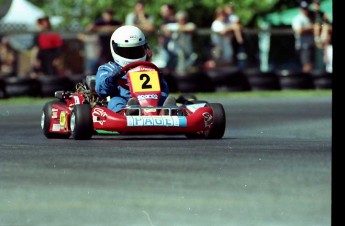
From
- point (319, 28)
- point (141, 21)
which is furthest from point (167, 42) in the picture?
point (319, 28)

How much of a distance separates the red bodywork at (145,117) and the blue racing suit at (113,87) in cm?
A: 11

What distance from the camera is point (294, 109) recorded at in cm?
1716

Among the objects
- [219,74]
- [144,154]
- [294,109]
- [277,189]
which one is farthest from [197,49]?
[277,189]

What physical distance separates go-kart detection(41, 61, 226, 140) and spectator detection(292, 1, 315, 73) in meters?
11.2

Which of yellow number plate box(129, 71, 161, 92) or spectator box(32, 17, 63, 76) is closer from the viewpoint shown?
yellow number plate box(129, 71, 161, 92)

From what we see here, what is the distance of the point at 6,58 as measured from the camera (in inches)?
920

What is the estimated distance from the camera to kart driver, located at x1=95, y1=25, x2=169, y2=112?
11.3m

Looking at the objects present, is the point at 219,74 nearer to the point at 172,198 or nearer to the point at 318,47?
the point at 318,47

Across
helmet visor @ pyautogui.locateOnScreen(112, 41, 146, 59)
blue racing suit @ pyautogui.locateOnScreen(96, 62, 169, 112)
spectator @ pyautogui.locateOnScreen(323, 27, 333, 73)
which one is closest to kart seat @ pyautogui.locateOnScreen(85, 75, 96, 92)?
blue racing suit @ pyautogui.locateOnScreen(96, 62, 169, 112)

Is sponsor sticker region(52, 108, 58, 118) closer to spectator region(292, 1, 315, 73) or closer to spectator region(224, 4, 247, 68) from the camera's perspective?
spectator region(224, 4, 247, 68)

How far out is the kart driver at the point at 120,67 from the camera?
1127cm

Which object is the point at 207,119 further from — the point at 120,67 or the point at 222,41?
the point at 222,41

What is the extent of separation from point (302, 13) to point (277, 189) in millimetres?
15430

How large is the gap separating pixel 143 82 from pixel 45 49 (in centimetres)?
1000
